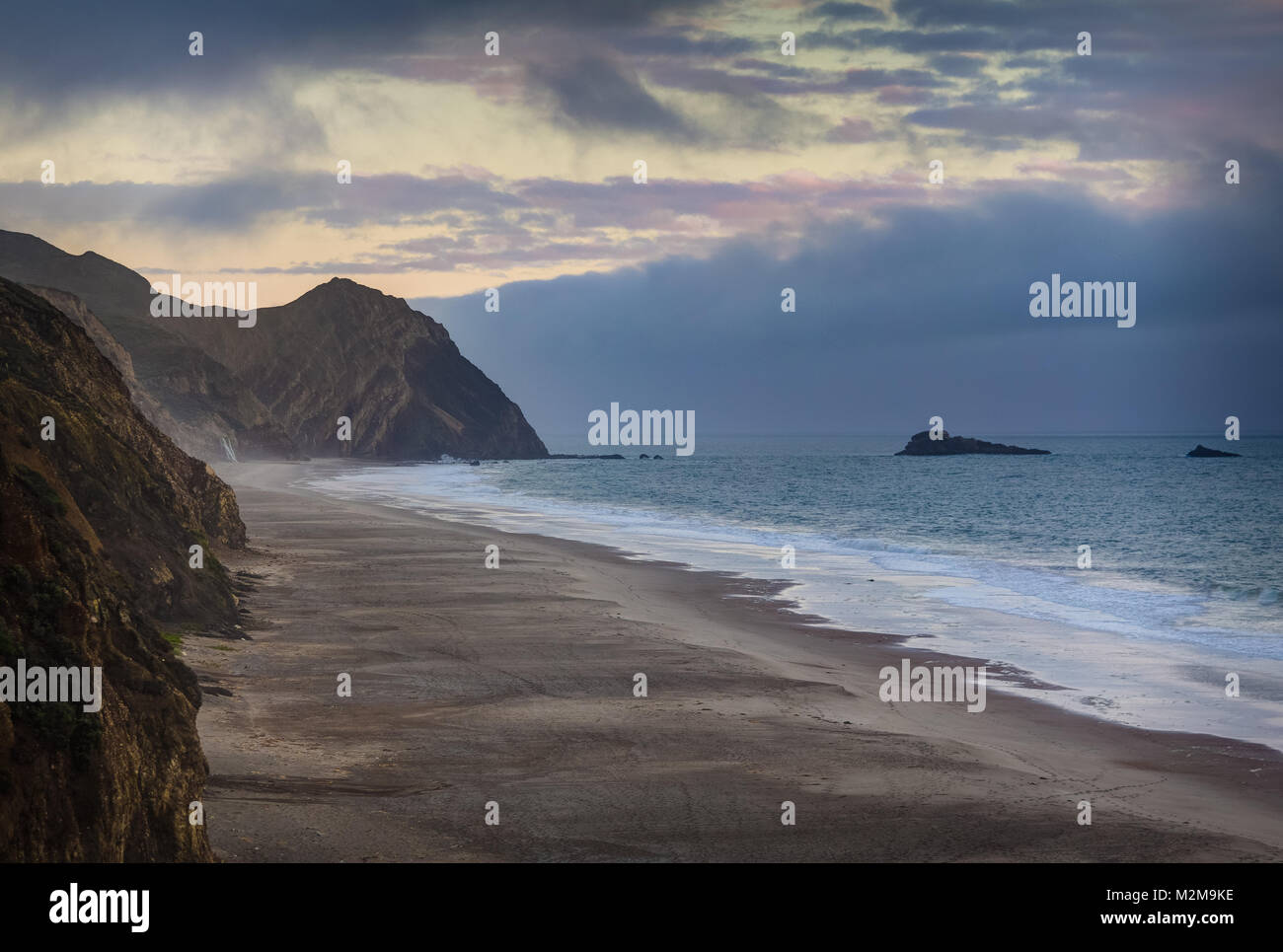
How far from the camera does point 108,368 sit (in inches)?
923

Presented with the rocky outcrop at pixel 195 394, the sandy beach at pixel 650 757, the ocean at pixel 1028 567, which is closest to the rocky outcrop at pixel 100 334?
the ocean at pixel 1028 567

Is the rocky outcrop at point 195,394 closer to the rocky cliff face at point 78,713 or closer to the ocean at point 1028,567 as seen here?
the ocean at point 1028,567

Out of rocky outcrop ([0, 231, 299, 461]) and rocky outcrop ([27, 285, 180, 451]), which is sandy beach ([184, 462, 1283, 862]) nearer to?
rocky outcrop ([27, 285, 180, 451])

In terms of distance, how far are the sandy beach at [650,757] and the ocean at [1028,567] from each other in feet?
8.45

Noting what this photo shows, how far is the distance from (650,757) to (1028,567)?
93.1ft

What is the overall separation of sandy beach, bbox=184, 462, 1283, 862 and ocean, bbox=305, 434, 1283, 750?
2.58 m

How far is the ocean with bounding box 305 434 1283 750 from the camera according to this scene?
17.3 meters

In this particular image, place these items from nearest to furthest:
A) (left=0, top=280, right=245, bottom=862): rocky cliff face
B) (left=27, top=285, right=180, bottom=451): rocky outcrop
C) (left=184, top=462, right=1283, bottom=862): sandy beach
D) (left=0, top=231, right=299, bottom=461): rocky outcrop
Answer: (left=0, top=280, right=245, bottom=862): rocky cliff face
(left=184, top=462, right=1283, bottom=862): sandy beach
(left=27, top=285, right=180, bottom=451): rocky outcrop
(left=0, top=231, right=299, bottom=461): rocky outcrop

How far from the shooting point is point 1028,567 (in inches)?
1441

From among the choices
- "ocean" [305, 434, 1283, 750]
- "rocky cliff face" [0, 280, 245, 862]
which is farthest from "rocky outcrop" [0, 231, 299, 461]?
"rocky cliff face" [0, 280, 245, 862]

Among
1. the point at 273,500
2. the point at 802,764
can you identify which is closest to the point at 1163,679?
the point at 802,764

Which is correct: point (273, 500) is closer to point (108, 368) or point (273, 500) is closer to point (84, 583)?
point (108, 368)

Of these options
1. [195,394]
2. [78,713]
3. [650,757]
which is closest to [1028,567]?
[650,757]
